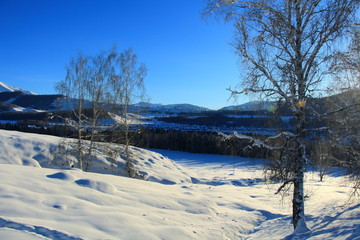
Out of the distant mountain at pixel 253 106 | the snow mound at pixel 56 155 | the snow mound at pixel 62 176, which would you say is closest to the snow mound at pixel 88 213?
the snow mound at pixel 62 176

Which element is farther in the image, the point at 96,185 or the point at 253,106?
the point at 96,185

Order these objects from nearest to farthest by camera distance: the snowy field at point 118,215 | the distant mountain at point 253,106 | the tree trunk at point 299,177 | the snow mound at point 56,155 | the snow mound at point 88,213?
the snow mound at point 88,213
the snowy field at point 118,215
the tree trunk at point 299,177
the distant mountain at point 253,106
the snow mound at point 56,155

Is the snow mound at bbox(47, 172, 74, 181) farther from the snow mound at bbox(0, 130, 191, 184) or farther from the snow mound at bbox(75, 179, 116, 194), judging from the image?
the snow mound at bbox(0, 130, 191, 184)

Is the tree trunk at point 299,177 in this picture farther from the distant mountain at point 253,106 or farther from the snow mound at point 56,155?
the snow mound at point 56,155

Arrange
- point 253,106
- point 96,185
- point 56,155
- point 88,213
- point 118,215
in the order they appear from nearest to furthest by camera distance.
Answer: point 88,213 → point 118,215 → point 253,106 → point 96,185 → point 56,155

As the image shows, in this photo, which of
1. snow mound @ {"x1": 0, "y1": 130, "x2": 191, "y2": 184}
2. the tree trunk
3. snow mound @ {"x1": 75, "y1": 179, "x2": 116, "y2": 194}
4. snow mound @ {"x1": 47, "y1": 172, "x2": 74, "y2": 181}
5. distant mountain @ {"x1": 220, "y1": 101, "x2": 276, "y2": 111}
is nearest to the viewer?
the tree trunk

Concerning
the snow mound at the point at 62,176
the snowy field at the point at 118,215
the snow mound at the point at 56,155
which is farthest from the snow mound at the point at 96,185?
the snow mound at the point at 56,155

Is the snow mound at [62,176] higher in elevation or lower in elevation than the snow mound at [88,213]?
higher

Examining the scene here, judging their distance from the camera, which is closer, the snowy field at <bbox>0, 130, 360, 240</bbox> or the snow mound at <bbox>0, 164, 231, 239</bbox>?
the snow mound at <bbox>0, 164, 231, 239</bbox>

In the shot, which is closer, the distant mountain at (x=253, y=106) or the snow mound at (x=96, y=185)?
the distant mountain at (x=253, y=106)

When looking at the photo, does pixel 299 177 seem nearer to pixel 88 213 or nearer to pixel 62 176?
pixel 88 213

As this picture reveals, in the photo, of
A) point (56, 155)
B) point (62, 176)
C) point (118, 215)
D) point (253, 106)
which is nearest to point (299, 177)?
point (253, 106)

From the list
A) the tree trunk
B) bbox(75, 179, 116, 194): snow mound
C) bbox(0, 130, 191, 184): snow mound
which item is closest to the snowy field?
bbox(75, 179, 116, 194): snow mound

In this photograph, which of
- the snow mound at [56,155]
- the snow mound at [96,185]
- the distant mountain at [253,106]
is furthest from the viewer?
the snow mound at [56,155]
